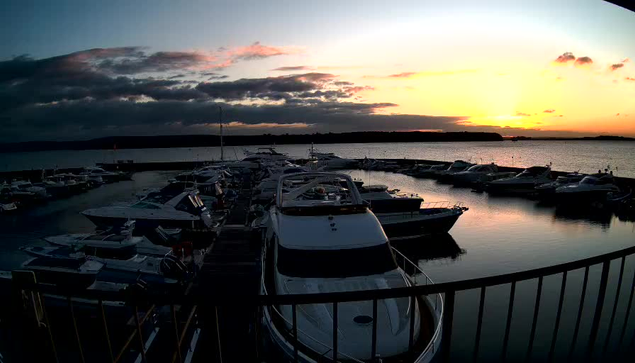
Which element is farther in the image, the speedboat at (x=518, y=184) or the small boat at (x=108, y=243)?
the speedboat at (x=518, y=184)

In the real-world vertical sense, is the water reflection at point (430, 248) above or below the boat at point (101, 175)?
above

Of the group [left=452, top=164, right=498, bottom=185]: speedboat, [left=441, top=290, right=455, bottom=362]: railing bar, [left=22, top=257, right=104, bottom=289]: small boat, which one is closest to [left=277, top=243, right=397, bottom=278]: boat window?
[left=441, top=290, right=455, bottom=362]: railing bar

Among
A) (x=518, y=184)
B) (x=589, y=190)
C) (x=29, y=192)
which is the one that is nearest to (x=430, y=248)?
(x=589, y=190)

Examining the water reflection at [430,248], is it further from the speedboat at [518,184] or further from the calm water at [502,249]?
the speedboat at [518,184]

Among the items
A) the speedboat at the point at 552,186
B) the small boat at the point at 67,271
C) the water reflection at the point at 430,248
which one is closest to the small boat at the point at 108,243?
the small boat at the point at 67,271

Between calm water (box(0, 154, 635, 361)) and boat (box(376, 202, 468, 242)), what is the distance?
740 mm

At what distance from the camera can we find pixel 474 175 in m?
46.2

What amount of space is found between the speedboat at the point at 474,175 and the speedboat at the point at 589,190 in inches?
453

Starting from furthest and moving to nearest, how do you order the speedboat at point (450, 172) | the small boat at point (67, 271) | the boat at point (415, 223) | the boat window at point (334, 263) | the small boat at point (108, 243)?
1. the speedboat at point (450, 172)
2. the boat at point (415, 223)
3. the small boat at point (108, 243)
4. the small boat at point (67, 271)
5. the boat window at point (334, 263)

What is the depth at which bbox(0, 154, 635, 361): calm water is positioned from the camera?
39.8 ft

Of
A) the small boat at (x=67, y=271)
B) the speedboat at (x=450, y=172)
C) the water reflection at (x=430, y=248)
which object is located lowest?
the water reflection at (x=430, y=248)

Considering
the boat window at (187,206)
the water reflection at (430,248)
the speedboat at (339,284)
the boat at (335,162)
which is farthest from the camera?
the boat at (335,162)

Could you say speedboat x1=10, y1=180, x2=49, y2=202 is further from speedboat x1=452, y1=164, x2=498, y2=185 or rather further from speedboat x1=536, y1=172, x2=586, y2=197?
speedboat x1=536, y1=172, x2=586, y2=197

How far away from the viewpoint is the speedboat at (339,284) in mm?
5746
